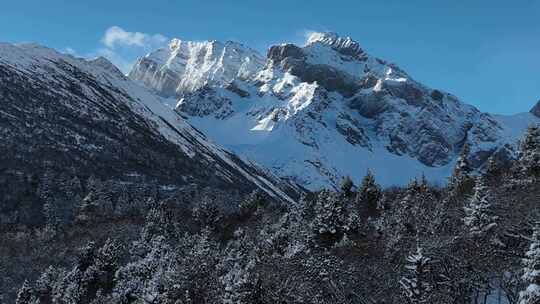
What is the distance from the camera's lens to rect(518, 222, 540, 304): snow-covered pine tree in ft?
Result: 127

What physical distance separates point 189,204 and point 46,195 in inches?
1507

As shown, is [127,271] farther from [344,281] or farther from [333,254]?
[344,281]

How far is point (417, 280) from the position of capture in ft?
157

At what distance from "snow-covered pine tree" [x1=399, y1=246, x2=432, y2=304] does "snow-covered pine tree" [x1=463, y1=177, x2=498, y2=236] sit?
7.46 meters

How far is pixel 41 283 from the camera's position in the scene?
102938mm

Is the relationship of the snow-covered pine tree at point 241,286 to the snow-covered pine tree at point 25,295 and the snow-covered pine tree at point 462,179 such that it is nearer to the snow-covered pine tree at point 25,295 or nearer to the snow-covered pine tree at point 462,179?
the snow-covered pine tree at point 462,179

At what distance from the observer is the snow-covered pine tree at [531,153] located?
261 feet

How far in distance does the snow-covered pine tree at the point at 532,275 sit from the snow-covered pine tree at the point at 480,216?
10247 millimetres

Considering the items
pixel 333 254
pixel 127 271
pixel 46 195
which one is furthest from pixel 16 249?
pixel 333 254

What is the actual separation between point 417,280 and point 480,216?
1149 cm

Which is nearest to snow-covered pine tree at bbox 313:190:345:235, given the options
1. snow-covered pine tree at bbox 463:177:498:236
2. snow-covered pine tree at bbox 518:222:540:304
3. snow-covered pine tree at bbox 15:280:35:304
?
snow-covered pine tree at bbox 463:177:498:236

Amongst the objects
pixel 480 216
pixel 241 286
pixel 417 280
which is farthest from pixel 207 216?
pixel 417 280

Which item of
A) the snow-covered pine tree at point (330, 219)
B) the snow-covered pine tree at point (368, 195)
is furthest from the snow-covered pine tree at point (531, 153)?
the snow-covered pine tree at point (368, 195)

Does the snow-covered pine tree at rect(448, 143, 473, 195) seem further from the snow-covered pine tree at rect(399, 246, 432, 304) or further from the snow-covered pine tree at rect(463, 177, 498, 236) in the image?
the snow-covered pine tree at rect(399, 246, 432, 304)
